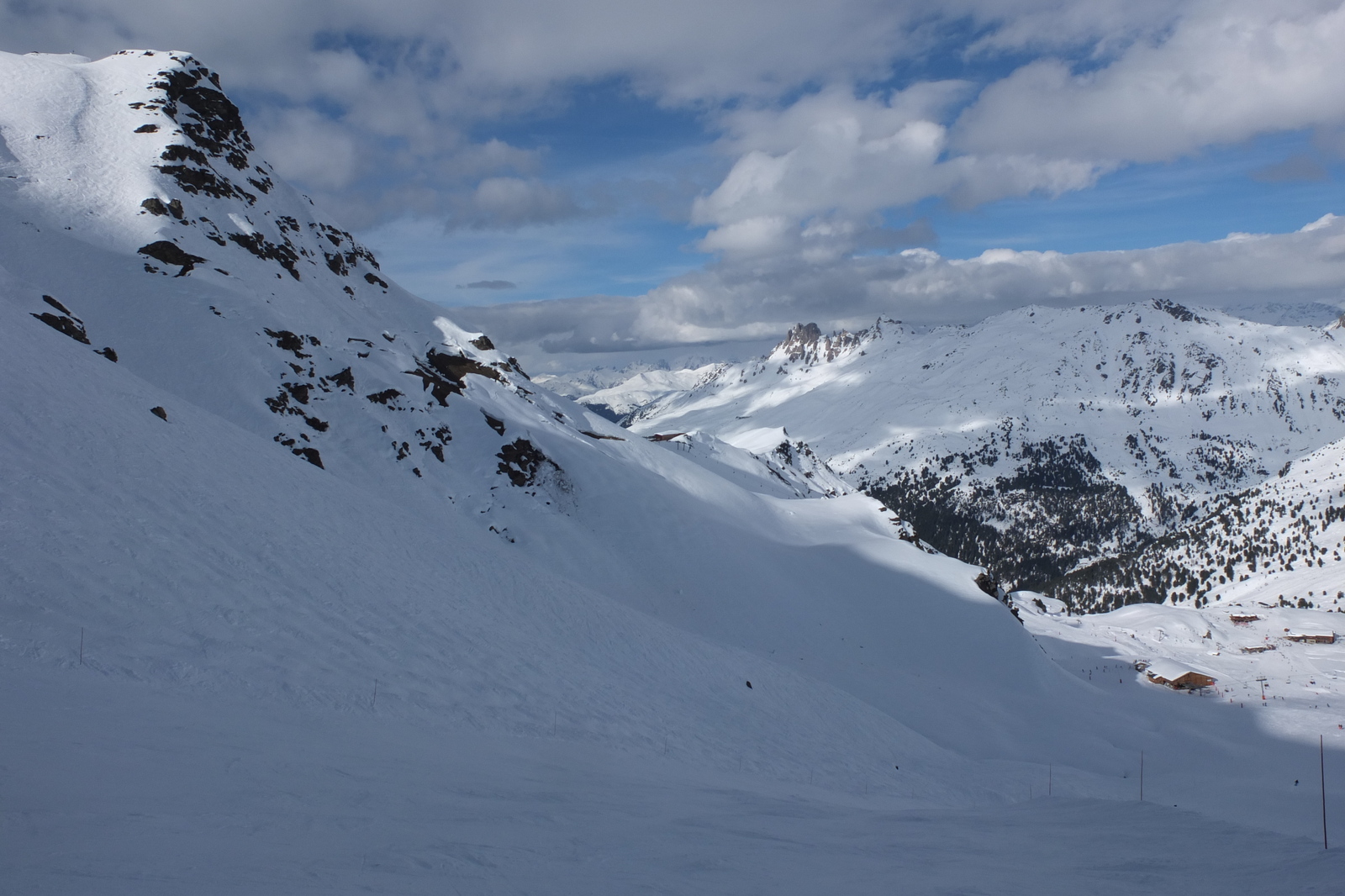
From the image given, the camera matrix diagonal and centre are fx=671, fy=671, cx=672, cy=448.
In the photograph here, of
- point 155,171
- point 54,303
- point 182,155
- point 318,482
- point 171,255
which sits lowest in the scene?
point 318,482

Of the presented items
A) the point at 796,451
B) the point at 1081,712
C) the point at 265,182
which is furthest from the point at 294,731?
the point at 796,451

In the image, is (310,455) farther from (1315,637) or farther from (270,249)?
(1315,637)

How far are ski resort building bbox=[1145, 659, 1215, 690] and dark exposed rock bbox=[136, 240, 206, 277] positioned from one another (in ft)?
294

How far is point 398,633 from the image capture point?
53.7ft

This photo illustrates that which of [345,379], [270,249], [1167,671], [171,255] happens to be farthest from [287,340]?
[1167,671]

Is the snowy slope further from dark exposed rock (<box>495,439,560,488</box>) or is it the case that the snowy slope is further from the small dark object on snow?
the small dark object on snow

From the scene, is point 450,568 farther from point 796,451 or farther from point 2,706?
point 796,451

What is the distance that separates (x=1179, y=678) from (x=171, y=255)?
92.3m

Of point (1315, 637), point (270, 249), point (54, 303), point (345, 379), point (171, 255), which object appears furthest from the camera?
point (1315, 637)

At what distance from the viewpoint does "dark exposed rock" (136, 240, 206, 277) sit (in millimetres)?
41209

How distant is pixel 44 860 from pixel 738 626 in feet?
116

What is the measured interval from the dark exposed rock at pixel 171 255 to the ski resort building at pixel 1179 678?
8949cm

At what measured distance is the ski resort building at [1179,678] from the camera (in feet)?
218

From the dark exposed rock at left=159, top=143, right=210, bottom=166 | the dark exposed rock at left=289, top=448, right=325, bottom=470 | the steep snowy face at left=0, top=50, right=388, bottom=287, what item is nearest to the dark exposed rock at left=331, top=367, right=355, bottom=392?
the dark exposed rock at left=289, top=448, right=325, bottom=470
